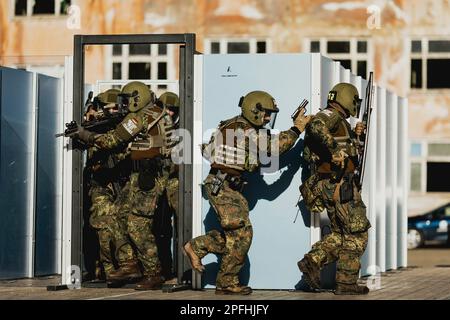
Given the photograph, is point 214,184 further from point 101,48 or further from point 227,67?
point 101,48

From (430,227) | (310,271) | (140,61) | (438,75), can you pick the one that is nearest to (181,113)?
(310,271)

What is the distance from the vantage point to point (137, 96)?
609 inches

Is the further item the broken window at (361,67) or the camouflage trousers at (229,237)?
the broken window at (361,67)

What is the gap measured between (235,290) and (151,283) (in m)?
1.14

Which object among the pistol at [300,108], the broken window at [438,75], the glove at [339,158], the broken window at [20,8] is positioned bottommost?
the glove at [339,158]

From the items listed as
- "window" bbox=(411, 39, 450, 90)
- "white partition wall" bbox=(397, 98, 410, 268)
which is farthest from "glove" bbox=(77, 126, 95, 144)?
"window" bbox=(411, 39, 450, 90)

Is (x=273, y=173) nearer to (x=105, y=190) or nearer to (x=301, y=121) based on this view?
(x=301, y=121)

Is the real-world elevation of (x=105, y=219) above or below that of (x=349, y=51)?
below

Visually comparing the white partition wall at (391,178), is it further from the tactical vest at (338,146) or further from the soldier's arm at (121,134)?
the soldier's arm at (121,134)

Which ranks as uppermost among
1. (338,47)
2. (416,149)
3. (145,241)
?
(338,47)

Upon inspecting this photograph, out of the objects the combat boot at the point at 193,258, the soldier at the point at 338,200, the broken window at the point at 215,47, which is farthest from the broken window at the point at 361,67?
the combat boot at the point at 193,258

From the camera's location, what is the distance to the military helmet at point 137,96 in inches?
608

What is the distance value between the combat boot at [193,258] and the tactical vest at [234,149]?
88cm
